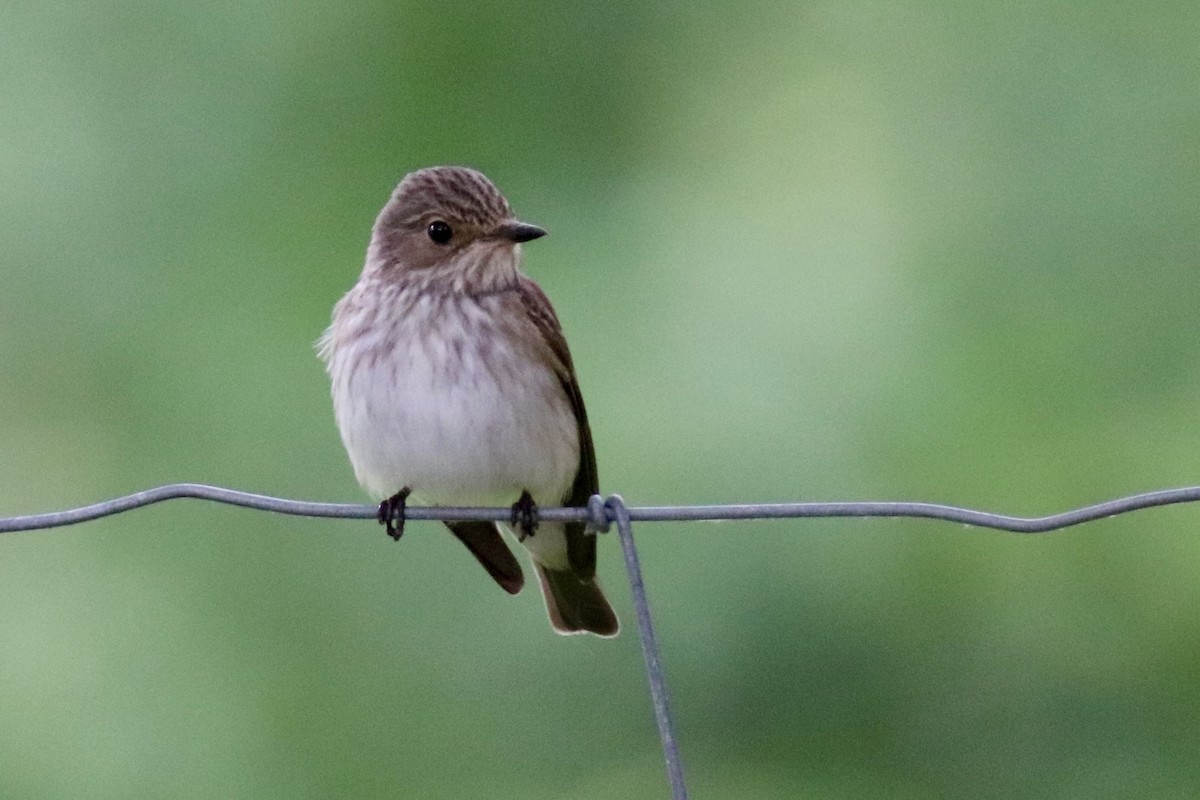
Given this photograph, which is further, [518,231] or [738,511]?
[518,231]

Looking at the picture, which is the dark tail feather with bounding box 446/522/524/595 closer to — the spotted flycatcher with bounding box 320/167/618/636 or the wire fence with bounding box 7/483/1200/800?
the spotted flycatcher with bounding box 320/167/618/636

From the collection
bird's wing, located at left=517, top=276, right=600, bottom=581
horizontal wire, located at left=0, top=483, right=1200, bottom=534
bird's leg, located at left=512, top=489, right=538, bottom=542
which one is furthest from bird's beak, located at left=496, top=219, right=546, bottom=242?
horizontal wire, located at left=0, top=483, right=1200, bottom=534

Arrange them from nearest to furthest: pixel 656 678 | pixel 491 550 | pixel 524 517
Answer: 1. pixel 656 678
2. pixel 524 517
3. pixel 491 550

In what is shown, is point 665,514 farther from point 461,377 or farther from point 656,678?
point 461,377

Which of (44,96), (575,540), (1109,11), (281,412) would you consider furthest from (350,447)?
(1109,11)

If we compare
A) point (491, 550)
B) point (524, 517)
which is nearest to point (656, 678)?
point (524, 517)

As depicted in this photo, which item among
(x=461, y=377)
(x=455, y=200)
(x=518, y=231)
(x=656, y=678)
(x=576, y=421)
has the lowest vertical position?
(x=656, y=678)

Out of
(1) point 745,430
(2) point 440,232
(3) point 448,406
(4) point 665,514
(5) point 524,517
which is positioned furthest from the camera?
(1) point 745,430

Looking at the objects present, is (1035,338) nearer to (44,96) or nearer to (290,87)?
(290,87)
